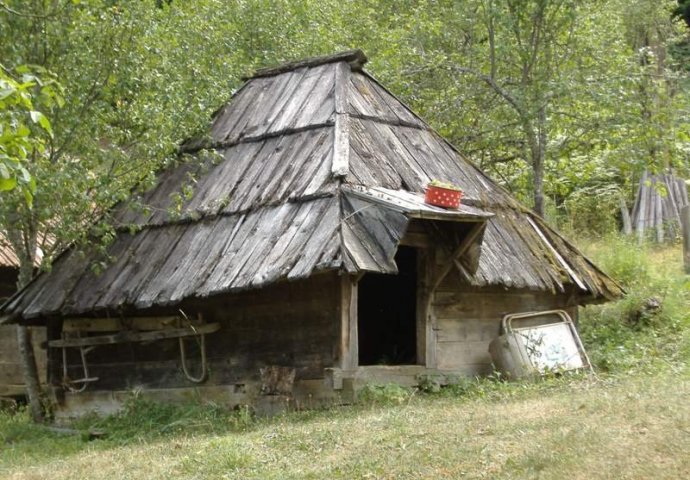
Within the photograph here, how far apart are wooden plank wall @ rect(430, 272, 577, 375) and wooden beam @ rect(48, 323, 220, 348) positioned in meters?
2.51

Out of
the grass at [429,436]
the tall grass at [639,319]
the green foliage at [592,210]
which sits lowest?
the grass at [429,436]

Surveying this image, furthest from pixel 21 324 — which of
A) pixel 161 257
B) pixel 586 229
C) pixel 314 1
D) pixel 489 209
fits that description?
pixel 586 229

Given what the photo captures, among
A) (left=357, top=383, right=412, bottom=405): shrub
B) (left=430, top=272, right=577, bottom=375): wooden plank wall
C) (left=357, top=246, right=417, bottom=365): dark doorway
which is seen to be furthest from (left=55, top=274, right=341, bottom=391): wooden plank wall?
(left=357, top=246, right=417, bottom=365): dark doorway

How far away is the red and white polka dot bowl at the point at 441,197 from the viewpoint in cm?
1075

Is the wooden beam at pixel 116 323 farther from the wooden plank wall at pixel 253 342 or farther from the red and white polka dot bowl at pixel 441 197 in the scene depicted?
the red and white polka dot bowl at pixel 441 197

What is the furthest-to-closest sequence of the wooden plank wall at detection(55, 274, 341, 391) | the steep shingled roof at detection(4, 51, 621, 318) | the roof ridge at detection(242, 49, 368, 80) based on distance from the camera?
the roof ridge at detection(242, 49, 368, 80)
the wooden plank wall at detection(55, 274, 341, 391)
the steep shingled roof at detection(4, 51, 621, 318)

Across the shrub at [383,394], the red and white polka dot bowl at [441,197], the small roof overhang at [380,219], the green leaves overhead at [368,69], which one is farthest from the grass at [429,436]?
the green leaves overhead at [368,69]

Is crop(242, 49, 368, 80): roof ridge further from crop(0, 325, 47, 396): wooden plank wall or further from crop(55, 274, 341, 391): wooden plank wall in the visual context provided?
crop(0, 325, 47, 396): wooden plank wall

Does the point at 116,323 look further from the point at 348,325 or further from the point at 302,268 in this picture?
the point at 302,268

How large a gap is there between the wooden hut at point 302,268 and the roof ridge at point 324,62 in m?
0.03

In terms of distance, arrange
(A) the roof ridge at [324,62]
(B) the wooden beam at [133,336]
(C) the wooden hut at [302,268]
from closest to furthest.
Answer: (C) the wooden hut at [302,268] < (B) the wooden beam at [133,336] < (A) the roof ridge at [324,62]

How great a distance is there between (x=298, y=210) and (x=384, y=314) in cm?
374

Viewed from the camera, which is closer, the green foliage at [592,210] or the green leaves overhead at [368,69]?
the green leaves overhead at [368,69]

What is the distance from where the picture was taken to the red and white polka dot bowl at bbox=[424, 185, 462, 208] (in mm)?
10750
